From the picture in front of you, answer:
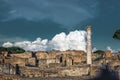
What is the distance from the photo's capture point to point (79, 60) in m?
53.4

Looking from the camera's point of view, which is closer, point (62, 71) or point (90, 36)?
point (62, 71)

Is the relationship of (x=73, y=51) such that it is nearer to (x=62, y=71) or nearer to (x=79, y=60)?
(x=79, y=60)

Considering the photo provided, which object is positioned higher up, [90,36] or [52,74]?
[90,36]

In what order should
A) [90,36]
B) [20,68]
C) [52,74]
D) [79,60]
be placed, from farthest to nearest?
[79,60] → [90,36] → [20,68] → [52,74]

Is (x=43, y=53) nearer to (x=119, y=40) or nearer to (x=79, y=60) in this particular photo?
(x=79, y=60)

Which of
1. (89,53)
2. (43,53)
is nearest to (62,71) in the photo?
(89,53)

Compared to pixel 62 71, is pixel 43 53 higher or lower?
higher

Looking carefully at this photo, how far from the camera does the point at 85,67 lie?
37.5 m

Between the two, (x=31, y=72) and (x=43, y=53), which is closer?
(x=31, y=72)

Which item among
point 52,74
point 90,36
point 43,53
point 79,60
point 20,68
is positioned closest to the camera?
point 52,74

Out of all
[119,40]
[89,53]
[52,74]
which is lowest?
[52,74]

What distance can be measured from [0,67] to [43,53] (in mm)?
27004

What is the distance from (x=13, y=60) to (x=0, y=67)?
38.8ft

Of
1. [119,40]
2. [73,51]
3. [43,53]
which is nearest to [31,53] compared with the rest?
[43,53]
